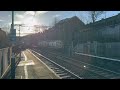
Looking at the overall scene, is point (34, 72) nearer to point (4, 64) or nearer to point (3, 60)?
point (4, 64)

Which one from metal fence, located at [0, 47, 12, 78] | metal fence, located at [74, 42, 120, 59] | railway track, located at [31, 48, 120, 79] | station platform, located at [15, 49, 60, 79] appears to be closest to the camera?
metal fence, located at [0, 47, 12, 78]

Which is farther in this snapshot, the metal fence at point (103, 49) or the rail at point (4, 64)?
the metal fence at point (103, 49)

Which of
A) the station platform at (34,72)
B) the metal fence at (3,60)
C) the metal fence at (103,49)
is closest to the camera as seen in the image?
the metal fence at (3,60)

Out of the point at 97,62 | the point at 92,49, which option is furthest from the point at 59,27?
the point at 97,62

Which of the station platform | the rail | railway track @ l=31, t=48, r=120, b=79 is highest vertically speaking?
the rail

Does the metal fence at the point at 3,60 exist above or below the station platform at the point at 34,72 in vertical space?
above

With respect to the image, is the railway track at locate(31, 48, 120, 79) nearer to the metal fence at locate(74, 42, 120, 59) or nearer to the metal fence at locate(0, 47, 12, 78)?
the metal fence at locate(0, 47, 12, 78)

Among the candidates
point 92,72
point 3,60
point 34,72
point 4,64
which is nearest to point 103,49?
point 92,72

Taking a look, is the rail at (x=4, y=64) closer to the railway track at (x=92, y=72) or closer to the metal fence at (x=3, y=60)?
the metal fence at (x=3, y=60)

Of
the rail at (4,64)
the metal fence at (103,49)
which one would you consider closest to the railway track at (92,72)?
the rail at (4,64)

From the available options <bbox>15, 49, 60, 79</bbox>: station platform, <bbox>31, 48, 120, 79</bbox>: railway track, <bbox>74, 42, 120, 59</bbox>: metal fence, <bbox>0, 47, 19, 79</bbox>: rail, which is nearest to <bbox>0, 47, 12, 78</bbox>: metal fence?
<bbox>0, 47, 19, 79</bbox>: rail
